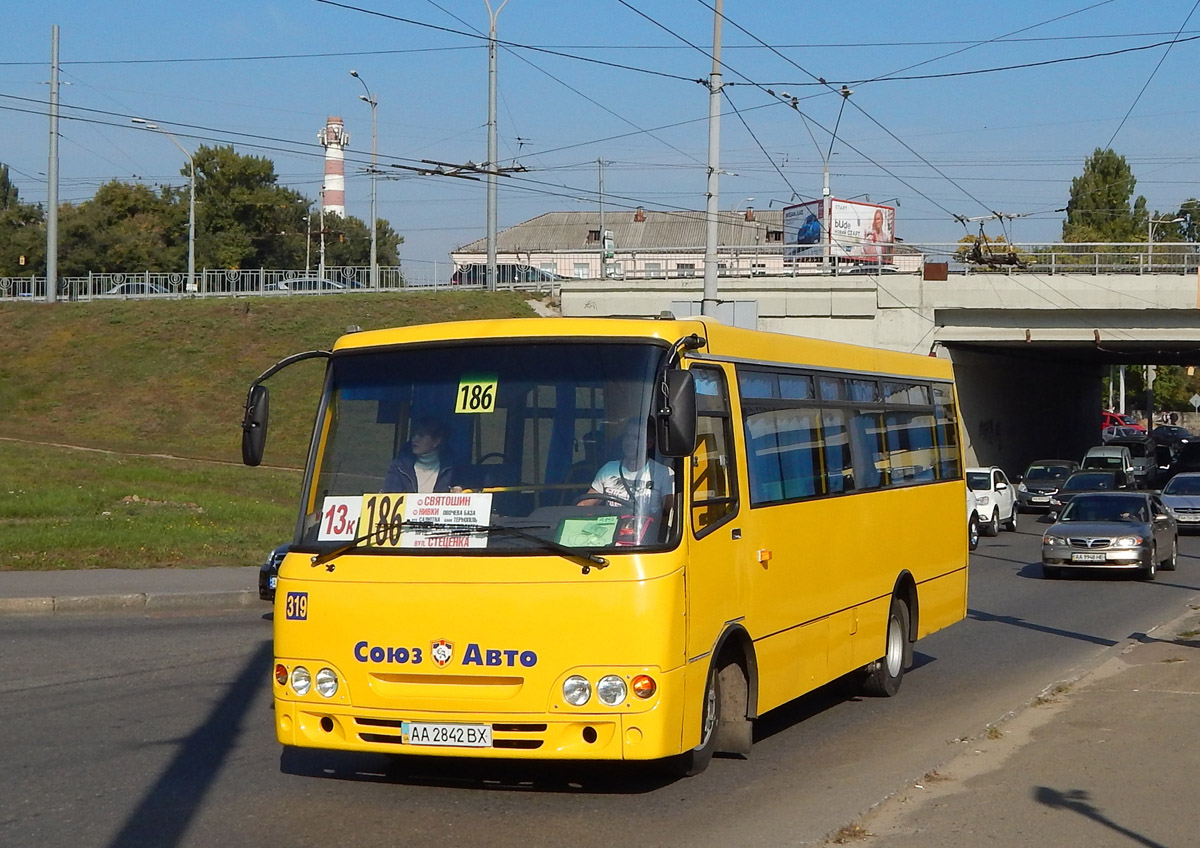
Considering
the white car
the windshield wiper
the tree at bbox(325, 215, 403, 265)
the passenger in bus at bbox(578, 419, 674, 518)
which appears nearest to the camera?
the windshield wiper

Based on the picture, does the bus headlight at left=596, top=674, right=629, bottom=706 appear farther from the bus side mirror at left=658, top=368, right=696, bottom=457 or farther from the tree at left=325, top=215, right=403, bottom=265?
the tree at left=325, top=215, right=403, bottom=265

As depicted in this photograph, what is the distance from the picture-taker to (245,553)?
1906cm

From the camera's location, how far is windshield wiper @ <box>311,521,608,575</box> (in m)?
6.71

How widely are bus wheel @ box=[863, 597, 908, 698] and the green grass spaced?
1034 centimetres

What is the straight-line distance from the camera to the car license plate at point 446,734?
6.66 metres

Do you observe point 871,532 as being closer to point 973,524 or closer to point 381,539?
point 381,539

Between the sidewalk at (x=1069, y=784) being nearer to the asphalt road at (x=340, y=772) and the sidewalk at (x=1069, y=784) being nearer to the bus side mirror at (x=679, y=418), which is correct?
the asphalt road at (x=340, y=772)

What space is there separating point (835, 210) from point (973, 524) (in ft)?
139

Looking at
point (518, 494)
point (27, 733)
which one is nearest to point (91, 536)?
point (27, 733)

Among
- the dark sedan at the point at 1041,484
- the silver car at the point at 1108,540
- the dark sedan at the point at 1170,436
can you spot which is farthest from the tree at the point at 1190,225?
the silver car at the point at 1108,540

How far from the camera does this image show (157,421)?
37.4 metres

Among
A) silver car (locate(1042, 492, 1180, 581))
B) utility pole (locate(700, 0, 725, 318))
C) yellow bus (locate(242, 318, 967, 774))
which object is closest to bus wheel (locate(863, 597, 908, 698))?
yellow bus (locate(242, 318, 967, 774))

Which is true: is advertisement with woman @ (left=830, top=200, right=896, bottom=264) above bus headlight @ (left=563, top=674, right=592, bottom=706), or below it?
above

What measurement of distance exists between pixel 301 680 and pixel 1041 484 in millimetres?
36747
